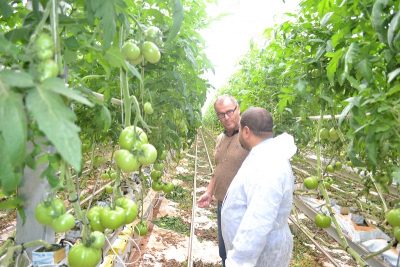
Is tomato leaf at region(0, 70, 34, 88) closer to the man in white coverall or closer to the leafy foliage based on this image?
the leafy foliage

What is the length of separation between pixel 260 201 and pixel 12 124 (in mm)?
1601

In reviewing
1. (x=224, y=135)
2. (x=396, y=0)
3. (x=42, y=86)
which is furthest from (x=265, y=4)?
(x=42, y=86)

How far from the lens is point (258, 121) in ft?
8.13

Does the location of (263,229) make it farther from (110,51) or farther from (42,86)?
(42,86)

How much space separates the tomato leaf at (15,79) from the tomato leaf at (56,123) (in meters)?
0.02

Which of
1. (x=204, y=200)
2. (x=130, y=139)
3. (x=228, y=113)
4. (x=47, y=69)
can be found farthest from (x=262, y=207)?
(x=204, y=200)

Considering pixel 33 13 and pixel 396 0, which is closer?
pixel 33 13

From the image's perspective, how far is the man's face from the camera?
11.9 feet

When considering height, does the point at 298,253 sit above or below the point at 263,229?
below

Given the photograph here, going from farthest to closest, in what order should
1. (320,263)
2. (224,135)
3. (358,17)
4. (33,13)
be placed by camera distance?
(320,263), (224,135), (358,17), (33,13)

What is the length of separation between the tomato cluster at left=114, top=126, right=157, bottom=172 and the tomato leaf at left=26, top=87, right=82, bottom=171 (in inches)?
26.4

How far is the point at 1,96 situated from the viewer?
0.65 metres

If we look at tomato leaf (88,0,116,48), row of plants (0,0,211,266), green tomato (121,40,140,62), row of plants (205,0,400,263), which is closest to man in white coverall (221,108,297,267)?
row of plants (205,0,400,263)

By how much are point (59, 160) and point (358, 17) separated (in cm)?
167
